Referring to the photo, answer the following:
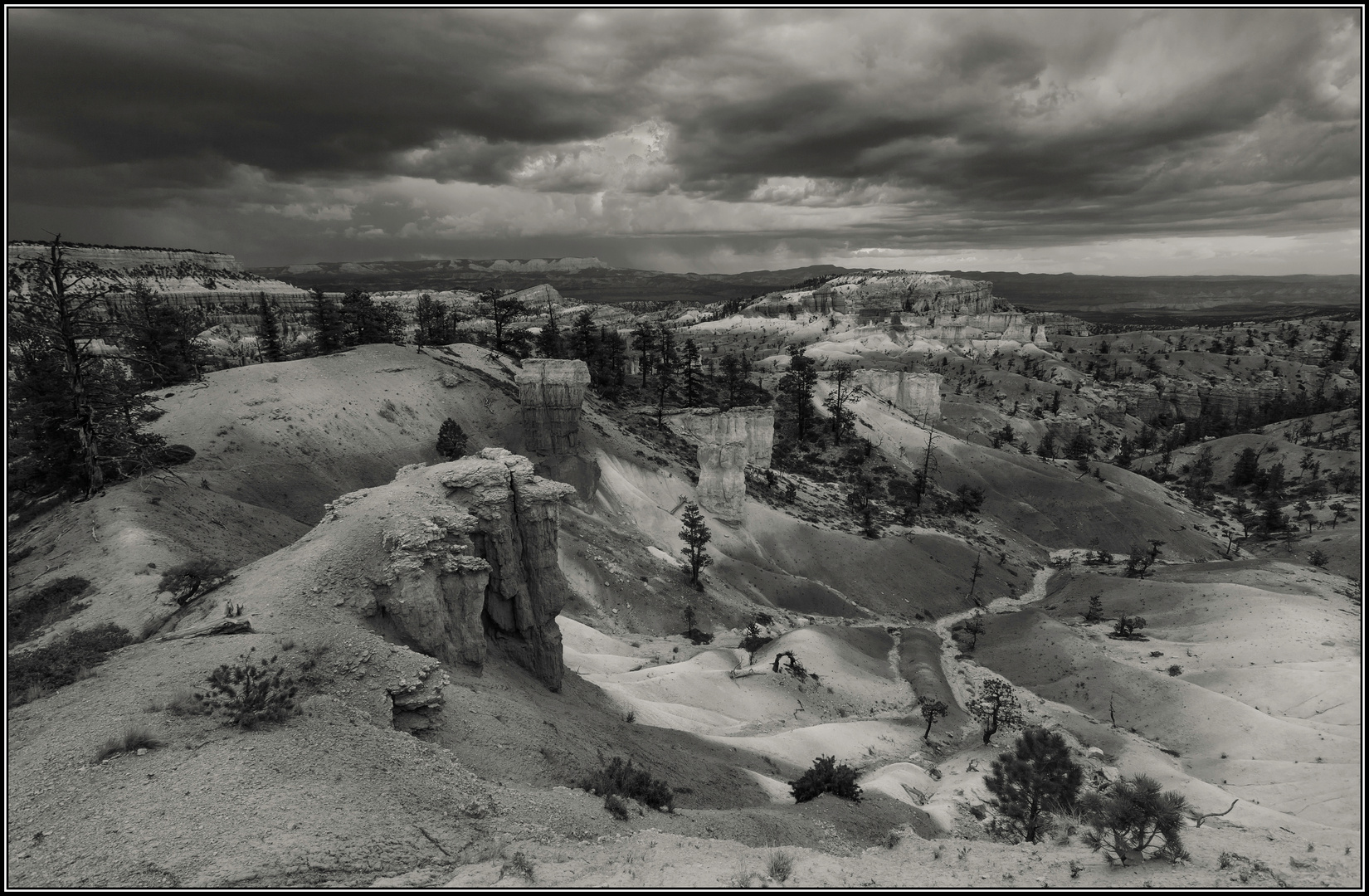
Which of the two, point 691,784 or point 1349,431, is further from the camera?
point 1349,431

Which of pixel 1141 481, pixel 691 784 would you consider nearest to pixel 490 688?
pixel 691 784

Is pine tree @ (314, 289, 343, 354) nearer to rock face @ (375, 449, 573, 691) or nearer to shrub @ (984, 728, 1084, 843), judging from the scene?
rock face @ (375, 449, 573, 691)

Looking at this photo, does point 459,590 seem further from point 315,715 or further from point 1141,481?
point 1141,481

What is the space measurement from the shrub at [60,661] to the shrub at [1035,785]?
24185 mm

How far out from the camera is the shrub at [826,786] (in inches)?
868

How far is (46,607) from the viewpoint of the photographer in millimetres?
18125

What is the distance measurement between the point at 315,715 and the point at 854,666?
39545 mm

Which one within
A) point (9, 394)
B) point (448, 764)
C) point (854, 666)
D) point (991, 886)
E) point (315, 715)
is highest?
point (9, 394)

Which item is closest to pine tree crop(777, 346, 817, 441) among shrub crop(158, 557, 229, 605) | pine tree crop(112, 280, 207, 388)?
pine tree crop(112, 280, 207, 388)

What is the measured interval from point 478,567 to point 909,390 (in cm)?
10894

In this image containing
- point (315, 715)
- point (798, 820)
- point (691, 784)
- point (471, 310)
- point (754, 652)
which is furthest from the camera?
point (471, 310)

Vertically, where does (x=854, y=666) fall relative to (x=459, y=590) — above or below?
below

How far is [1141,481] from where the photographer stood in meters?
93.6

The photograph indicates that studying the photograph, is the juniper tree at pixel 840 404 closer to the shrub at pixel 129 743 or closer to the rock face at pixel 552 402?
the rock face at pixel 552 402
